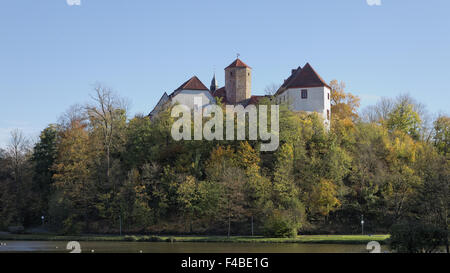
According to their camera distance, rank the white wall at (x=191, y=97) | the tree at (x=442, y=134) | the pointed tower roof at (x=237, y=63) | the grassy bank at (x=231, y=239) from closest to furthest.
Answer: the grassy bank at (x=231, y=239) → the tree at (x=442, y=134) → the white wall at (x=191, y=97) → the pointed tower roof at (x=237, y=63)

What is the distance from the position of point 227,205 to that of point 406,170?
16294 millimetres

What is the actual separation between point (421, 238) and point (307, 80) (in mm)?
38434

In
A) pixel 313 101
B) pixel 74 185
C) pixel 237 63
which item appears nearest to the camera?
pixel 74 185

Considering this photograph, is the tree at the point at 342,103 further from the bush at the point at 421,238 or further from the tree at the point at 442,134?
the bush at the point at 421,238

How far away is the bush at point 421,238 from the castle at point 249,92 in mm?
30709

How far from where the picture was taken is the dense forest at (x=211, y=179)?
40000 millimetres

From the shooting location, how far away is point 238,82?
6216 cm

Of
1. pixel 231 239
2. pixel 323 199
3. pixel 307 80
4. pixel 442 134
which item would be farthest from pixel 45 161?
pixel 442 134

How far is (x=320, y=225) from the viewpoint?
41031 millimetres

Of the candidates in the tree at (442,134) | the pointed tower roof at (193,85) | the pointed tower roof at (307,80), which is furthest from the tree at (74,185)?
the tree at (442,134)

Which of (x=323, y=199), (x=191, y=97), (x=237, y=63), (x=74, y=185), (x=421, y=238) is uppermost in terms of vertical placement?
(x=237, y=63)

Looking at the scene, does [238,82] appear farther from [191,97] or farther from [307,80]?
[307,80]
